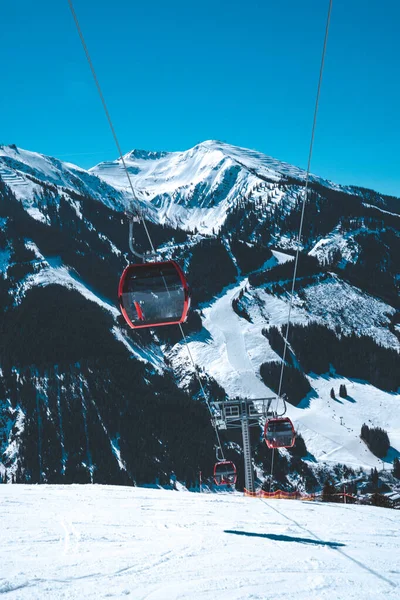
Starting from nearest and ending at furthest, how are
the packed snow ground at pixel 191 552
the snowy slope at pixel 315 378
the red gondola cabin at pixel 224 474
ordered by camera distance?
1. the packed snow ground at pixel 191 552
2. the red gondola cabin at pixel 224 474
3. the snowy slope at pixel 315 378

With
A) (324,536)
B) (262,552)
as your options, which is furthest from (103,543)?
(324,536)

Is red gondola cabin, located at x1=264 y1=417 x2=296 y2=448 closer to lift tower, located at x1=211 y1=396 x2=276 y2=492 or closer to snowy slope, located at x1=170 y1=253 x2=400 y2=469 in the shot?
lift tower, located at x1=211 y1=396 x2=276 y2=492

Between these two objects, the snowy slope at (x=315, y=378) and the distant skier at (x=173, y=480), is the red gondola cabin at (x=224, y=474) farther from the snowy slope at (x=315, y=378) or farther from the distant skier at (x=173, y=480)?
the snowy slope at (x=315, y=378)

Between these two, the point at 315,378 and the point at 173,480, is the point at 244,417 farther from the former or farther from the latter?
the point at 315,378

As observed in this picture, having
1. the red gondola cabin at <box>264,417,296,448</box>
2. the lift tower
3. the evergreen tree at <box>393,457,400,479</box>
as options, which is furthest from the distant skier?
the red gondola cabin at <box>264,417,296,448</box>

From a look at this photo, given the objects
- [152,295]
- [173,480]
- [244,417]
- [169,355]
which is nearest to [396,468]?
[173,480]

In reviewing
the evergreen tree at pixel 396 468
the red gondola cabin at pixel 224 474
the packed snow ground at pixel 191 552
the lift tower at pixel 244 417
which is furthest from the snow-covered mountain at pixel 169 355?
the packed snow ground at pixel 191 552
